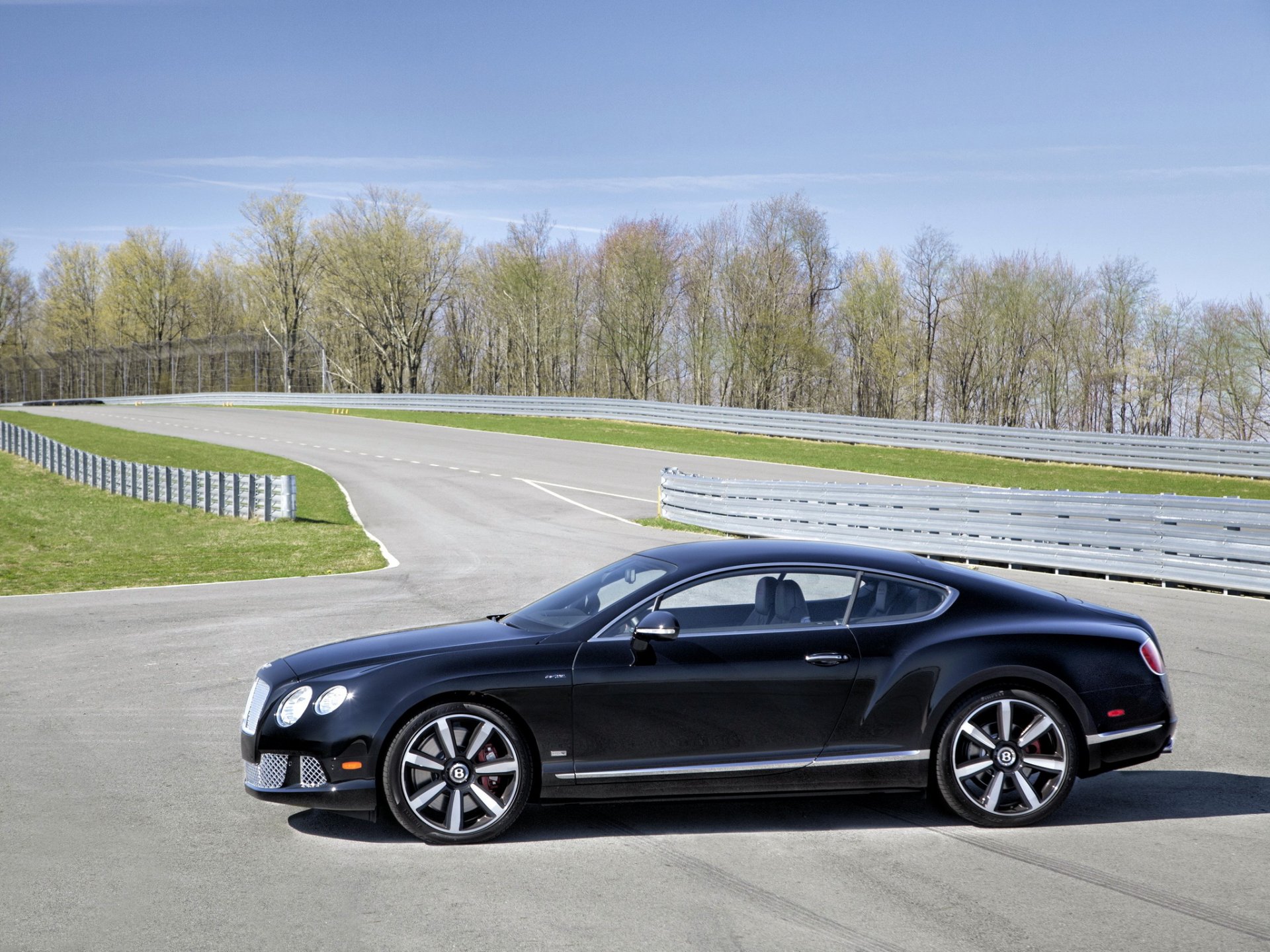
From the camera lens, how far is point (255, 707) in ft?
18.1

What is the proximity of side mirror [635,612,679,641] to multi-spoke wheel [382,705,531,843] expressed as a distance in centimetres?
78

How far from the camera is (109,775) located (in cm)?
631

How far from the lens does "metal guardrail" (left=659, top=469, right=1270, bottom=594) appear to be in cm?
1473

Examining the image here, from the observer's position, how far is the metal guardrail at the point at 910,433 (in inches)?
1359

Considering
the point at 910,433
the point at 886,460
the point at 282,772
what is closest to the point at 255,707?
the point at 282,772

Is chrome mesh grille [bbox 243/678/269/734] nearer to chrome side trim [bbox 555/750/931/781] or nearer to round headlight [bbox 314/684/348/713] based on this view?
round headlight [bbox 314/684/348/713]

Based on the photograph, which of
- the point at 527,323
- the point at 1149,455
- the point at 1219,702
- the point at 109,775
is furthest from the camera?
the point at 527,323

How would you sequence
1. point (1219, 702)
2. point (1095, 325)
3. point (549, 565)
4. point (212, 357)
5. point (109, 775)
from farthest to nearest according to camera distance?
point (212, 357)
point (1095, 325)
point (549, 565)
point (1219, 702)
point (109, 775)

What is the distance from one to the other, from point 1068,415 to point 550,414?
102 ft

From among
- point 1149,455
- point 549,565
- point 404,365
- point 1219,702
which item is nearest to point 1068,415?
point 1149,455

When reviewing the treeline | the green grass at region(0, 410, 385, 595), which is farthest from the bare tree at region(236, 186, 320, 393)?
the green grass at region(0, 410, 385, 595)

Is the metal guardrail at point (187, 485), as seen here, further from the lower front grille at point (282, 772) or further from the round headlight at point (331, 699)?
the round headlight at point (331, 699)

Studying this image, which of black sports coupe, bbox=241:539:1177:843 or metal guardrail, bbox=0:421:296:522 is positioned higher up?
black sports coupe, bbox=241:539:1177:843

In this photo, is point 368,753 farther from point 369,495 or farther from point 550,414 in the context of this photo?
point 550,414
